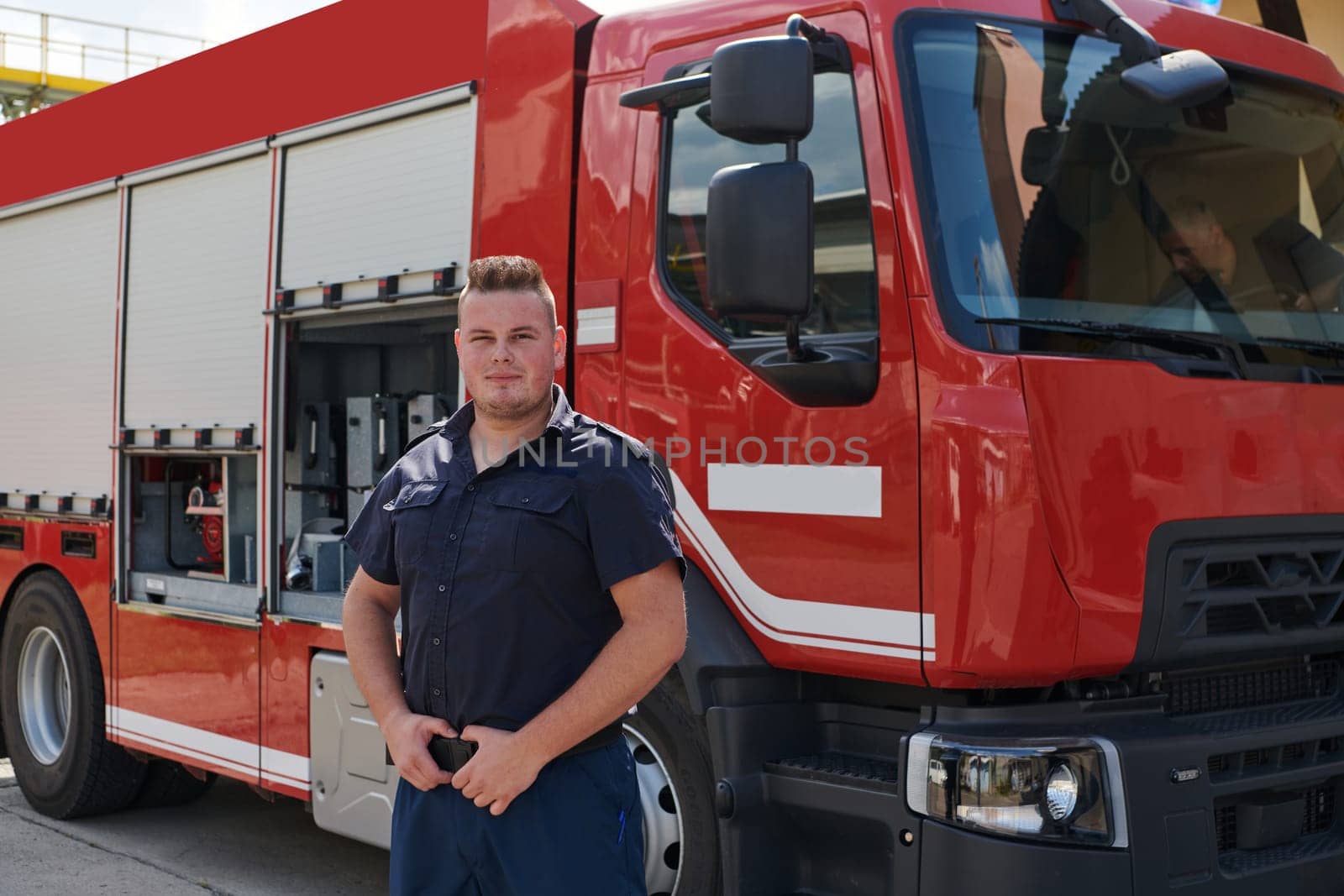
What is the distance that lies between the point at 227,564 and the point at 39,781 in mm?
1852

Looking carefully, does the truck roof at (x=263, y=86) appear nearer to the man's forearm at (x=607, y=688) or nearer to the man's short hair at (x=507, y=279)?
the man's short hair at (x=507, y=279)

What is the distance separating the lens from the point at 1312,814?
141 inches

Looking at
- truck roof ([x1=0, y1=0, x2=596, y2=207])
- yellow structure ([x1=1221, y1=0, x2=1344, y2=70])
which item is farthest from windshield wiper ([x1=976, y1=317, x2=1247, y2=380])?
yellow structure ([x1=1221, y1=0, x2=1344, y2=70])

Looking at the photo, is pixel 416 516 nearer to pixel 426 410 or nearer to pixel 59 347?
pixel 426 410

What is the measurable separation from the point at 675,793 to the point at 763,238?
148cm

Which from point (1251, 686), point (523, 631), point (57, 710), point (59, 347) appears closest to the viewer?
point (523, 631)

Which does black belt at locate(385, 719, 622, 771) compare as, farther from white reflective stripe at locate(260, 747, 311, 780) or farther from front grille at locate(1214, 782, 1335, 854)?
white reflective stripe at locate(260, 747, 311, 780)

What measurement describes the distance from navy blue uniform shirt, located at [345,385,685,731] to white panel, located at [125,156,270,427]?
2983 millimetres

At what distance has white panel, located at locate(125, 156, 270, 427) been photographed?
540 cm

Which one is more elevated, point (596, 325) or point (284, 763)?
point (596, 325)

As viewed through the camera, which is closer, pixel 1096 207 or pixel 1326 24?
pixel 1096 207

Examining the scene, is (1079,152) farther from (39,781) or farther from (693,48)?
(39,781)

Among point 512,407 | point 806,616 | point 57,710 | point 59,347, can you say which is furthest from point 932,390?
point 57,710

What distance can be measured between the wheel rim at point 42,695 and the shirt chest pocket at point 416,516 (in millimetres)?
4697
